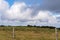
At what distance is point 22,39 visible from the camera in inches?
1041

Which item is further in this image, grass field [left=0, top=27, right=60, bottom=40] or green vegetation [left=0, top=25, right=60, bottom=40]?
green vegetation [left=0, top=25, right=60, bottom=40]

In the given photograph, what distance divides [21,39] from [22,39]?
153 millimetres

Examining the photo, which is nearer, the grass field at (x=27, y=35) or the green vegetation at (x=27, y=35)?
the grass field at (x=27, y=35)

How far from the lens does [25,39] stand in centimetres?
2664

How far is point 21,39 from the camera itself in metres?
26.4

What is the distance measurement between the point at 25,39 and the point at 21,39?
0.62 meters

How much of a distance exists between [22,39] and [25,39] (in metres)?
0.46
